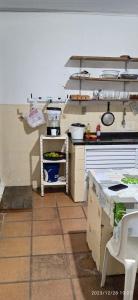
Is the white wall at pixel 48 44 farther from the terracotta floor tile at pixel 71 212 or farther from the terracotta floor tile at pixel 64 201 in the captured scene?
the terracotta floor tile at pixel 71 212

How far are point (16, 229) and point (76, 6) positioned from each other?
2869 mm

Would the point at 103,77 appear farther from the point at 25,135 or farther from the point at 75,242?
the point at 75,242

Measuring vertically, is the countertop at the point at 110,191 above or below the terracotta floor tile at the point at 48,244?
above

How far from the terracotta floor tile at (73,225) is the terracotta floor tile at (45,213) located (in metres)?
0.20

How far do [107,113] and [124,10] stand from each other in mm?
1409

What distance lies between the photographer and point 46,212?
341cm

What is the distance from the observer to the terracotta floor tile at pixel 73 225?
2.98 meters

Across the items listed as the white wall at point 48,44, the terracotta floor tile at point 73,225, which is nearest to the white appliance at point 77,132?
the white wall at point 48,44

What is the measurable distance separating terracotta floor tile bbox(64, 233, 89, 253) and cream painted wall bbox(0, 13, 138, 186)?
5.08ft

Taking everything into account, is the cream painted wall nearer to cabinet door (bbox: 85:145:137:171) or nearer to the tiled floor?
cabinet door (bbox: 85:145:137:171)

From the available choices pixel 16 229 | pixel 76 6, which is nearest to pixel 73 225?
pixel 16 229

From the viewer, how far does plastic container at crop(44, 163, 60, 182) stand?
3.84 m

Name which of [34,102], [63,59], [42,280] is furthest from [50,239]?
[63,59]

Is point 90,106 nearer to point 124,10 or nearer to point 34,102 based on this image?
point 34,102
